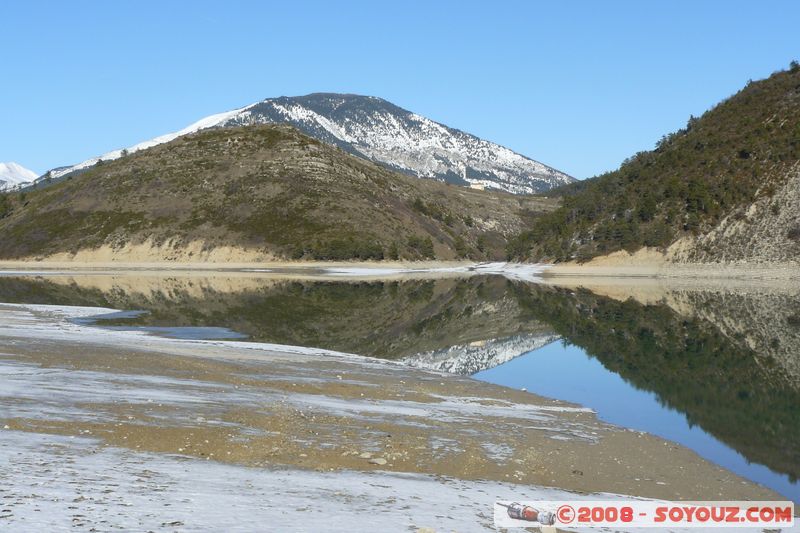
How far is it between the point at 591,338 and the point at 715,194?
75.2 meters

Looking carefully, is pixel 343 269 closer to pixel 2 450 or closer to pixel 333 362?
pixel 333 362

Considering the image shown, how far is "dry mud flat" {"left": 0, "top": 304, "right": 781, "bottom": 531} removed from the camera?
1017cm

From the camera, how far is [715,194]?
108m

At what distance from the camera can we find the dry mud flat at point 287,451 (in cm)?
1017

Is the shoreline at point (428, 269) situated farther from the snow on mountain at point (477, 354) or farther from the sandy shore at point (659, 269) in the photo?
the snow on mountain at point (477, 354)

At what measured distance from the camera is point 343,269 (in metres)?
130

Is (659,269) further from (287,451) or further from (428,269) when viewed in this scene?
(287,451)

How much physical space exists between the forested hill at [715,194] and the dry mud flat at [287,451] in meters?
84.3

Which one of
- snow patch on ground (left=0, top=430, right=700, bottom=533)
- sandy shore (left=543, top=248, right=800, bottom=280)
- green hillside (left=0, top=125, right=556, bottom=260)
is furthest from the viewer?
green hillside (left=0, top=125, right=556, bottom=260)

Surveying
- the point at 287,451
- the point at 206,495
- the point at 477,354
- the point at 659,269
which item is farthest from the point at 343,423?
the point at 659,269

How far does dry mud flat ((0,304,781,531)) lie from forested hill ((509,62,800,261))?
84345 mm

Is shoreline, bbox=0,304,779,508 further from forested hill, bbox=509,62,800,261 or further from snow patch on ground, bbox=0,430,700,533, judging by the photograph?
forested hill, bbox=509,62,800,261

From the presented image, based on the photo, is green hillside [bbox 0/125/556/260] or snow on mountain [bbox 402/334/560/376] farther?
green hillside [bbox 0/125/556/260]

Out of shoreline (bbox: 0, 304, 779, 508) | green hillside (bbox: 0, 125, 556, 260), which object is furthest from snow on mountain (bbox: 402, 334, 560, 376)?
green hillside (bbox: 0, 125, 556, 260)
